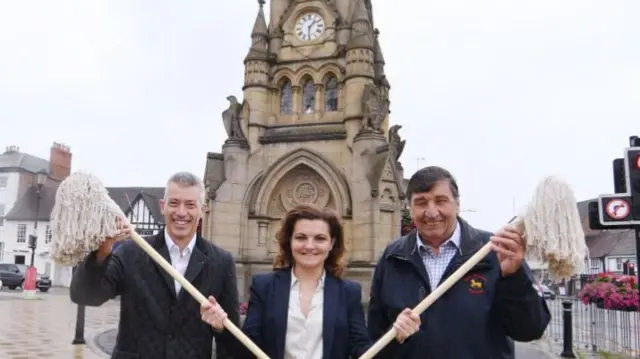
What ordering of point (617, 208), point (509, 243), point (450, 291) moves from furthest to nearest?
1. point (617, 208)
2. point (450, 291)
3. point (509, 243)

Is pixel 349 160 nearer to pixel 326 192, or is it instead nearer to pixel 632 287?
pixel 326 192

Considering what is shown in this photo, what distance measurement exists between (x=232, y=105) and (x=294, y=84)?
6.49 feet

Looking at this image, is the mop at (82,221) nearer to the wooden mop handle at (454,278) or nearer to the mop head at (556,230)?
the wooden mop handle at (454,278)

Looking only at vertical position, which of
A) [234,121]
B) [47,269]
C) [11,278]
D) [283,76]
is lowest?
[47,269]

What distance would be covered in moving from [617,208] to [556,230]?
15.2 ft

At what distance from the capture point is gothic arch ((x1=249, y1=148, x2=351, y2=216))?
1611 cm

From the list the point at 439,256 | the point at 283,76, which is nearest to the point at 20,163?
the point at 283,76

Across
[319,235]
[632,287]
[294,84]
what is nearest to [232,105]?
[294,84]

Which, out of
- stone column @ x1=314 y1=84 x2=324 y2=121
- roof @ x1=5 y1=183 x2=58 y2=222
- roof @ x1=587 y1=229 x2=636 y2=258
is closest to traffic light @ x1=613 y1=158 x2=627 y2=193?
stone column @ x1=314 y1=84 x2=324 y2=121

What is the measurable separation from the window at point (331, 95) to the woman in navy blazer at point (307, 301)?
13900 mm

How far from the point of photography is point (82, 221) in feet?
9.64

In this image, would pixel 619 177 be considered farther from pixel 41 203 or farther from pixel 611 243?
pixel 41 203

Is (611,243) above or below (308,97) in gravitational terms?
below

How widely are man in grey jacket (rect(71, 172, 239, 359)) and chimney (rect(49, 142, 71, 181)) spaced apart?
56.3 metres
